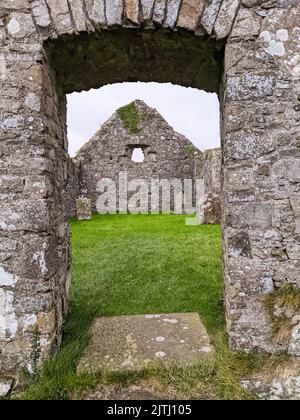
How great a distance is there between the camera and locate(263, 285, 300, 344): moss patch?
275 cm

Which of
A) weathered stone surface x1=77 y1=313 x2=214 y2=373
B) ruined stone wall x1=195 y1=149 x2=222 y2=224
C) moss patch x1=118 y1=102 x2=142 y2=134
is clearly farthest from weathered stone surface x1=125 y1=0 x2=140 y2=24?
moss patch x1=118 y1=102 x2=142 y2=134

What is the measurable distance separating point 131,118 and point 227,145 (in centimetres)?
1302

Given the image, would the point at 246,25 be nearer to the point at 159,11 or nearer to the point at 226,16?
the point at 226,16

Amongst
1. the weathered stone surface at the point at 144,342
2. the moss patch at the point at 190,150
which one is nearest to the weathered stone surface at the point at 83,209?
the moss patch at the point at 190,150

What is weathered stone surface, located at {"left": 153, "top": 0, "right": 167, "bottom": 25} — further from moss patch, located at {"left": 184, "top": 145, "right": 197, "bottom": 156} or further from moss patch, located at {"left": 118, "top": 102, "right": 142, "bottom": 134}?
moss patch, located at {"left": 184, "top": 145, "right": 197, "bottom": 156}

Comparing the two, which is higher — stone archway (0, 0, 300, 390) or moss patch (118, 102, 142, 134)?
moss patch (118, 102, 142, 134)

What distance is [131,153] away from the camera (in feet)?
50.8

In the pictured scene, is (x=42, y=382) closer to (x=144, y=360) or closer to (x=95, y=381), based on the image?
(x=95, y=381)

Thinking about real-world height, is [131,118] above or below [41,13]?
above

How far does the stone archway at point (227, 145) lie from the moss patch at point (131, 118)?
1250 centimetres

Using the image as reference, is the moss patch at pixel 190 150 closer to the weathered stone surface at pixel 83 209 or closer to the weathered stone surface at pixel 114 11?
the weathered stone surface at pixel 83 209

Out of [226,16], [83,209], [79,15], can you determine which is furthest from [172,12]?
[83,209]

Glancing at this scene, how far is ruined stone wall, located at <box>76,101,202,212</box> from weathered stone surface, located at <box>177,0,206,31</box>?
12.2 meters

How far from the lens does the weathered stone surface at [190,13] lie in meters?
2.78
